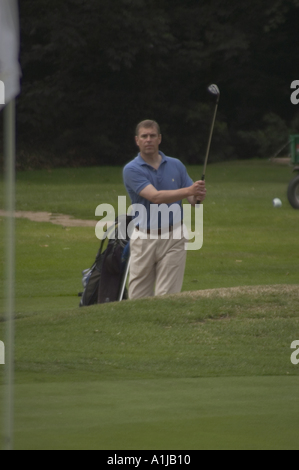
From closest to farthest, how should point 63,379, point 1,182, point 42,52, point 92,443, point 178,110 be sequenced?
1. point 92,443
2. point 63,379
3. point 1,182
4. point 42,52
5. point 178,110

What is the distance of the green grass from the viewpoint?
3965 mm

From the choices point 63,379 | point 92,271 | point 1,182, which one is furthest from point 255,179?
point 63,379

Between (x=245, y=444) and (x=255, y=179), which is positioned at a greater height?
Result: (x=255, y=179)

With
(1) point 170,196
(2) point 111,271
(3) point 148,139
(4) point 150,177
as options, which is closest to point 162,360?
(1) point 170,196

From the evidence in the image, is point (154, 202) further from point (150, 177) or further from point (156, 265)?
point (156, 265)

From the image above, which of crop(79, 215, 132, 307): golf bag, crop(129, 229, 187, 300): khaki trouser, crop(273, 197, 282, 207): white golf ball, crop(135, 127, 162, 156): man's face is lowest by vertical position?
crop(129, 229, 187, 300): khaki trouser

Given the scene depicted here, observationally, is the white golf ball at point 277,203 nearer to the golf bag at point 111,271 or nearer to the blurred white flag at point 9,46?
the golf bag at point 111,271

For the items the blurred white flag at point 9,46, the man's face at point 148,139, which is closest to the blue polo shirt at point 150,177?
the man's face at point 148,139

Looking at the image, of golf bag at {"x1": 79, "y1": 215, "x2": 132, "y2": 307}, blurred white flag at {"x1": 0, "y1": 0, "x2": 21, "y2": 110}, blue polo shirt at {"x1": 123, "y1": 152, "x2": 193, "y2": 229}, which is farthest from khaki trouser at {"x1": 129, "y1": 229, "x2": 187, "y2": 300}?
blurred white flag at {"x1": 0, "y1": 0, "x2": 21, "y2": 110}

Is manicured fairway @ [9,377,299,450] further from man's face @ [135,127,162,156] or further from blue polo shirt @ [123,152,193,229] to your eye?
man's face @ [135,127,162,156]

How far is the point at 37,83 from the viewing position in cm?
3825

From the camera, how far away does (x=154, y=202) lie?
Answer: 704 cm

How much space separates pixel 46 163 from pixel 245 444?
105 feet

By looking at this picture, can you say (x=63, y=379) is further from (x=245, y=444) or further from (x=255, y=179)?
(x=255, y=179)
